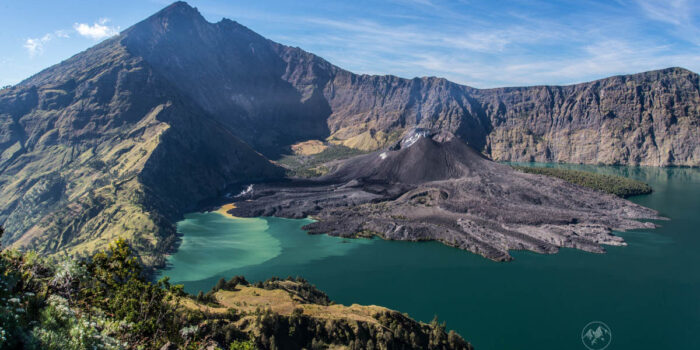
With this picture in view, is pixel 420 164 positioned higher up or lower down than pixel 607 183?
higher up

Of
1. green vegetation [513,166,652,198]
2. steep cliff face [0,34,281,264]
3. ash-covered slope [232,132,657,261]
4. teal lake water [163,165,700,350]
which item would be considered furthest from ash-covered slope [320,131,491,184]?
teal lake water [163,165,700,350]

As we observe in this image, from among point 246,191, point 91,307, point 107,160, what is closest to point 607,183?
point 246,191

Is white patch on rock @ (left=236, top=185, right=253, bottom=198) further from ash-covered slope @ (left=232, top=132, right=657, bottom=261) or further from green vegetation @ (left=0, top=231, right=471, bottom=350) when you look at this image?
green vegetation @ (left=0, top=231, right=471, bottom=350)

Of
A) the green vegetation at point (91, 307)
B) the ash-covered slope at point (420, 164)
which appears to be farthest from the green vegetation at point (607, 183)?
the green vegetation at point (91, 307)

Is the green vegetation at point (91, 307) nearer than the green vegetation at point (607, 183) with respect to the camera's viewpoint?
Yes

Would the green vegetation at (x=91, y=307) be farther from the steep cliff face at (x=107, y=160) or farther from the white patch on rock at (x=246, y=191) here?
the white patch on rock at (x=246, y=191)

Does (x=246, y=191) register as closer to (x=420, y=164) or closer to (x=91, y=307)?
(x=420, y=164)

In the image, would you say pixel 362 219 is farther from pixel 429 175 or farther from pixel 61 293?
pixel 61 293
